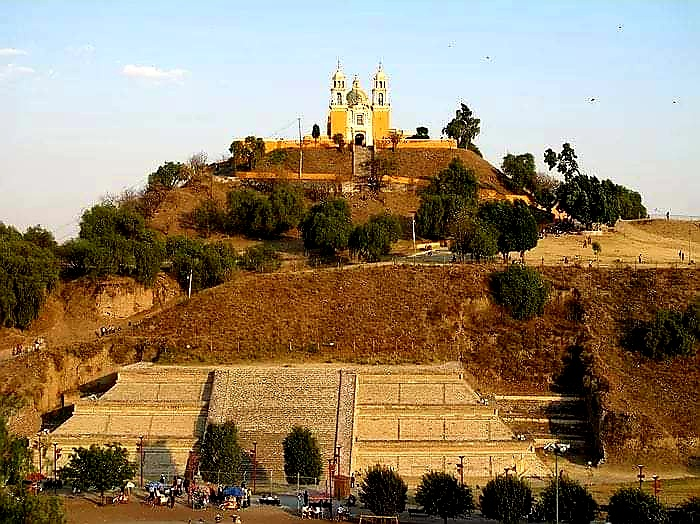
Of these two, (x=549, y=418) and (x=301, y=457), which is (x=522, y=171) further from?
(x=301, y=457)

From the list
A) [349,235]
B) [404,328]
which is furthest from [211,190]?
[404,328]

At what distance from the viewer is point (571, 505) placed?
29.8 m

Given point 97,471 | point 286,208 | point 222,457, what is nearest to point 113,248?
point 286,208

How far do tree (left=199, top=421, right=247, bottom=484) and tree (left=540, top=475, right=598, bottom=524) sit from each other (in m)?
10.3

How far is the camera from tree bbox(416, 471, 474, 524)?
30.8 meters

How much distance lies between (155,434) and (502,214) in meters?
25.0

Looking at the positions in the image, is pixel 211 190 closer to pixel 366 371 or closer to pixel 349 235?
pixel 349 235

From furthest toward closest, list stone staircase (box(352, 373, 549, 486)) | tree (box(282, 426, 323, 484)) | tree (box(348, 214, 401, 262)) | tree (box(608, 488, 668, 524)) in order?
tree (box(348, 214, 401, 262)), stone staircase (box(352, 373, 549, 486)), tree (box(282, 426, 323, 484)), tree (box(608, 488, 668, 524))

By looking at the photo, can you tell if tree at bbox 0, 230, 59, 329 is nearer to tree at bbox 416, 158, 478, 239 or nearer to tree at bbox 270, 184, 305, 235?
tree at bbox 270, 184, 305, 235

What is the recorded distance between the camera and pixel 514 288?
4916cm

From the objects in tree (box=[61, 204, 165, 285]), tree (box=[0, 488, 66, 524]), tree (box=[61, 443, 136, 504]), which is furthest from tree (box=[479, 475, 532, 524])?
tree (box=[61, 204, 165, 285])

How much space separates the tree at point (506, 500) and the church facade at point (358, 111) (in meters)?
51.1

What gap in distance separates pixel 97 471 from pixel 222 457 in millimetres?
4203

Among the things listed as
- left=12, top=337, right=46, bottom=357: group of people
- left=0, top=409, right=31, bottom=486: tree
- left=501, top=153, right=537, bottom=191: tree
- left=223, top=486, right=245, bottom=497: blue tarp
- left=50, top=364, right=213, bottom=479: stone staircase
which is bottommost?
left=223, top=486, right=245, bottom=497: blue tarp
